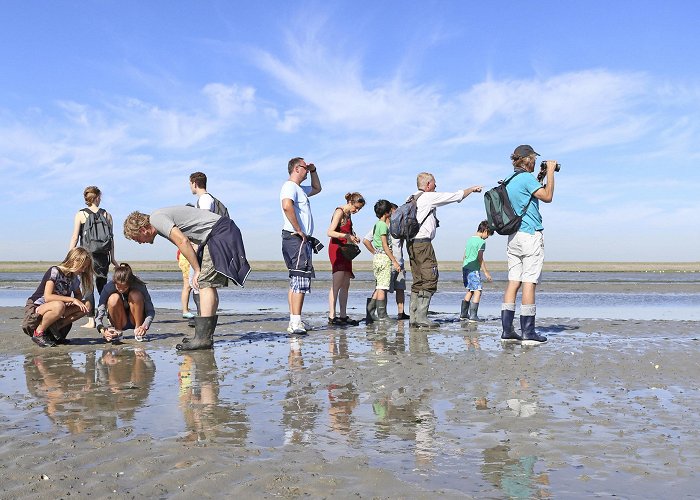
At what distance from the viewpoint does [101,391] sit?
520cm

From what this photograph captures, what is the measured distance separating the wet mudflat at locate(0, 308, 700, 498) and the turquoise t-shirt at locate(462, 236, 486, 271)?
355cm

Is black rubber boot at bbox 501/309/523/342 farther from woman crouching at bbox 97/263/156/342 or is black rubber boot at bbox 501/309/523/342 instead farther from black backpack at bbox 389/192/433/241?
woman crouching at bbox 97/263/156/342

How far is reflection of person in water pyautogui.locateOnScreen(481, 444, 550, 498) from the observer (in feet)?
9.82

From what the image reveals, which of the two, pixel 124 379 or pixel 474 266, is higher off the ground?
pixel 474 266

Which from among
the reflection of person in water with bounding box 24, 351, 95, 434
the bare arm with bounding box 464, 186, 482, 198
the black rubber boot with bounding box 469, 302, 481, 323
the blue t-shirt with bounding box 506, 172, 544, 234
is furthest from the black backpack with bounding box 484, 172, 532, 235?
the reflection of person in water with bounding box 24, 351, 95, 434

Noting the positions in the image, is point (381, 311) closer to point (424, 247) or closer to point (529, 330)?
point (424, 247)

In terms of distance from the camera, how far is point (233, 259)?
733 cm

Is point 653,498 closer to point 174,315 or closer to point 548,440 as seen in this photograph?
point 548,440

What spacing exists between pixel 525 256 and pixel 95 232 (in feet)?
18.5

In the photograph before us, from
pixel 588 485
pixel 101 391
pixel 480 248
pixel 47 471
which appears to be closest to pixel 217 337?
pixel 101 391

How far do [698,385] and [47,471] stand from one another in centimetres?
476

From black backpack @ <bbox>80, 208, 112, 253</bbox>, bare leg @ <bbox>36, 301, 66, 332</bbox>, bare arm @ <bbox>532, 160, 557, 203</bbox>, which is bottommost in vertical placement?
bare leg @ <bbox>36, 301, 66, 332</bbox>

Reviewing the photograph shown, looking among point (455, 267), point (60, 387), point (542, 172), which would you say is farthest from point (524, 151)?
point (455, 267)

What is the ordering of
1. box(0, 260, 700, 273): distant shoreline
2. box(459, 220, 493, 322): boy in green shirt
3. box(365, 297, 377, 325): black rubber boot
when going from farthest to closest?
box(0, 260, 700, 273): distant shoreline < box(459, 220, 493, 322): boy in green shirt < box(365, 297, 377, 325): black rubber boot
